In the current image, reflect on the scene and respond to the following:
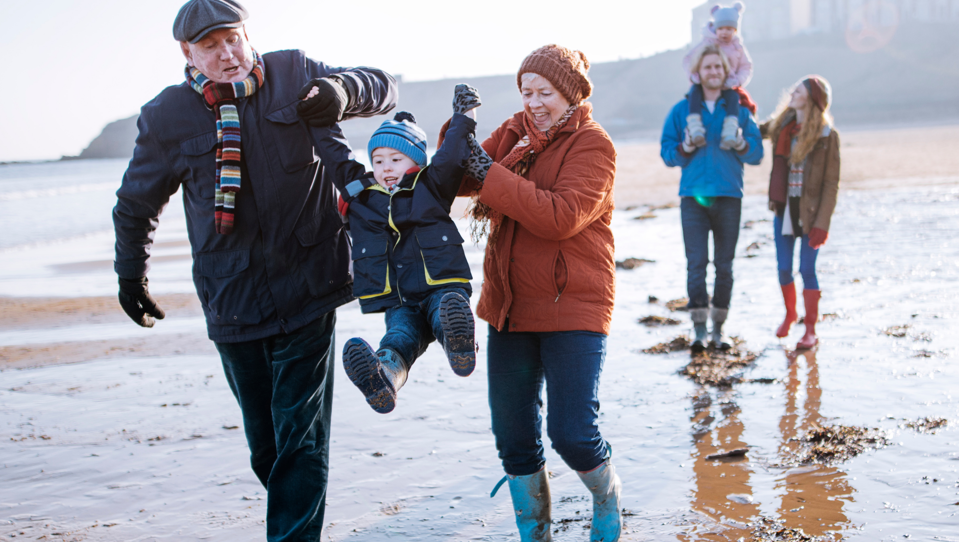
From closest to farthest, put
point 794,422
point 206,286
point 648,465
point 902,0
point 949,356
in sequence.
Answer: point 206,286 → point 648,465 → point 794,422 → point 949,356 → point 902,0

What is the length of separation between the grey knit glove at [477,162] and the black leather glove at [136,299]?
1519 millimetres

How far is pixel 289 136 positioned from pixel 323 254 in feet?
1.59

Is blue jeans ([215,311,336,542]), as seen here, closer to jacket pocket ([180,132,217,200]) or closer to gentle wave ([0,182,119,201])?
jacket pocket ([180,132,217,200])

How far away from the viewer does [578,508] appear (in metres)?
3.35

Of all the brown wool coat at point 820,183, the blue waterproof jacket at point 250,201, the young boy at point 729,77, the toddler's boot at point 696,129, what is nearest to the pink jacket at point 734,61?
the young boy at point 729,77

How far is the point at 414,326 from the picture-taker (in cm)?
277

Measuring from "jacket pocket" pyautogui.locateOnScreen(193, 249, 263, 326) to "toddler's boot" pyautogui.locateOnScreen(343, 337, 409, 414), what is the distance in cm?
56

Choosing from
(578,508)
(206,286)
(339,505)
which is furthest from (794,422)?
(206,286)

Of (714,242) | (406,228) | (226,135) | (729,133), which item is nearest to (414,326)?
(406,228)

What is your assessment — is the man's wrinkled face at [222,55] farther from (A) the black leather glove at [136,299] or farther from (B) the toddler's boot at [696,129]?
(B) the toddler's boot at [696,129]

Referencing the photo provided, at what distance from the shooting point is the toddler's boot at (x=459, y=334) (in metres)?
2.54

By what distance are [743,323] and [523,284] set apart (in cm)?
420

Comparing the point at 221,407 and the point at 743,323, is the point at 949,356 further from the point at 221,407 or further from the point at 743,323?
the point at 221,407

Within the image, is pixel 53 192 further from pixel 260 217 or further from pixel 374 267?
pixel 374 267
